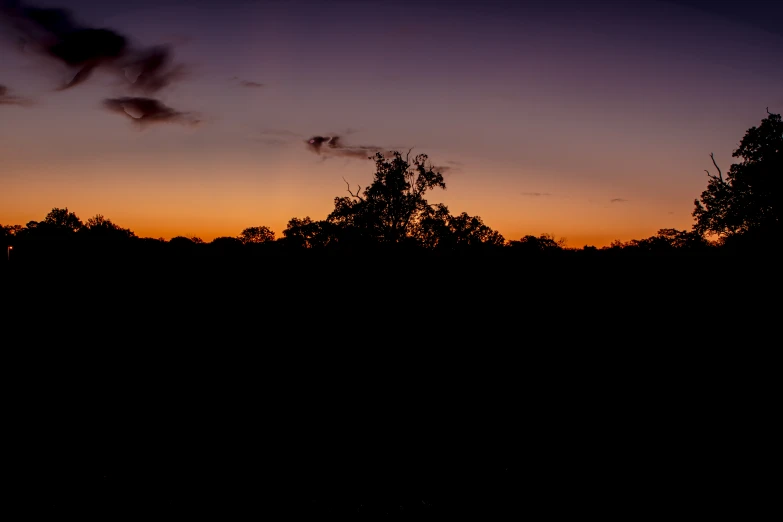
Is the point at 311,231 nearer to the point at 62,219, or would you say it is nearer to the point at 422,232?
the point at 422,232

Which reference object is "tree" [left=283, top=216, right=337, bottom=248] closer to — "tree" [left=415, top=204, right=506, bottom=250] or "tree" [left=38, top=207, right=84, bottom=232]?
"tree" [left=415, top=204, right=506, bottom=250]

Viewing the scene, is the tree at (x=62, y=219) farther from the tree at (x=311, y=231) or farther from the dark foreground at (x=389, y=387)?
the dark foreground at (x=389, y=387)

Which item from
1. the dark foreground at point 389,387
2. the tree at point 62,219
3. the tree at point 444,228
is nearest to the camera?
the dark foreground at point 389,387

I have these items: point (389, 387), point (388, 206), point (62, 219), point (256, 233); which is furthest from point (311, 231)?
point (62, 219)

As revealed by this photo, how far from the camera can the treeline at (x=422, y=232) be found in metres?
8.46

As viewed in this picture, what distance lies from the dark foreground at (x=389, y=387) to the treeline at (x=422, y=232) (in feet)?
1.21

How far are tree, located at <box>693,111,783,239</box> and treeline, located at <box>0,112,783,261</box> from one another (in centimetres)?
5

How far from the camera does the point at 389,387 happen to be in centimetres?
752

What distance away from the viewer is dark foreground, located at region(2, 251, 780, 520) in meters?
4.95

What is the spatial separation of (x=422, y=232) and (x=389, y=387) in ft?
75.9

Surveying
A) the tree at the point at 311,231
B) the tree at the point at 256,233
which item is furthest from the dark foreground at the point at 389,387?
the tree at the point at 256,233

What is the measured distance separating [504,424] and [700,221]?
27.5 meters

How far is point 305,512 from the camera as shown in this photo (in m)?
4.58

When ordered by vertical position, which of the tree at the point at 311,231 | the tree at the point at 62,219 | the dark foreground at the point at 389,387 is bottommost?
the dark foreground at the point at 389,387
